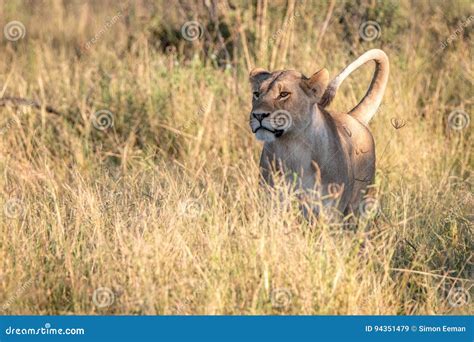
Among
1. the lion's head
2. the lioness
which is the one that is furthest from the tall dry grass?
the lion's head

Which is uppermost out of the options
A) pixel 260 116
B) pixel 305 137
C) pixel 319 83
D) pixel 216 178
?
pixel 319 83

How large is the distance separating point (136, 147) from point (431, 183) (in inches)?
87.6

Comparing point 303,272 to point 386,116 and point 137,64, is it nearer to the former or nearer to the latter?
point 386,116

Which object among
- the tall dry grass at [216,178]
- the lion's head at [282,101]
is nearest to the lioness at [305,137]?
the lion's head at [282,101]

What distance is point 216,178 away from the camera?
263 inches

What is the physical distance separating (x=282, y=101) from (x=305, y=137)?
0.27 m

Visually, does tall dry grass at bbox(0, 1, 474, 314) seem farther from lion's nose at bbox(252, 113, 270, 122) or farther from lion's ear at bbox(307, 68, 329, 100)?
lion's ear at bbox(307, 68, 329, 100)

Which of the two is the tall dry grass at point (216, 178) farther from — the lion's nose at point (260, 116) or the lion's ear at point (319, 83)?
the lion's ear at point (319, 83)

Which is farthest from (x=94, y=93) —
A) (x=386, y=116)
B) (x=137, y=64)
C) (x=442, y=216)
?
(x=442, y=216)

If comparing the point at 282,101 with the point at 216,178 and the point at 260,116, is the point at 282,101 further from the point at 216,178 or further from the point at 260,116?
the point at 216,178

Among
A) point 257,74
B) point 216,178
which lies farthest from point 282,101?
point 216,178

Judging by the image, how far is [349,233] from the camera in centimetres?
534

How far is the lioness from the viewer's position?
5.24 metres

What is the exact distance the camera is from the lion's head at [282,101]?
5191mm
